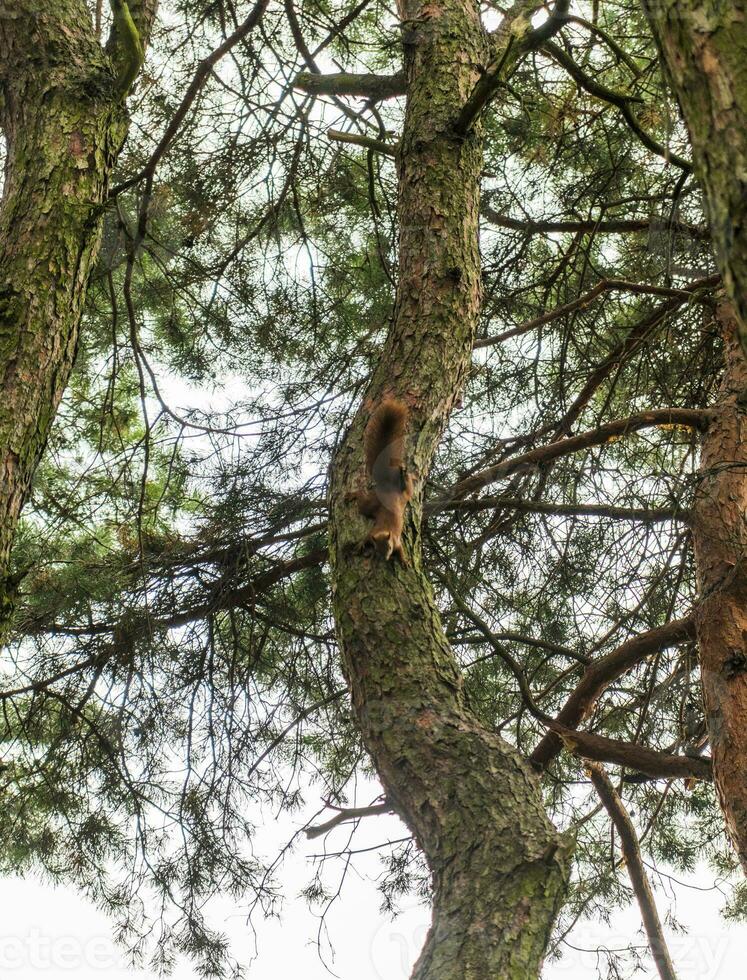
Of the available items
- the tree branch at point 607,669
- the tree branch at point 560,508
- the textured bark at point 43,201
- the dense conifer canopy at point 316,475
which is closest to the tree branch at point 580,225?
the dense conifer canopy at point 316,475

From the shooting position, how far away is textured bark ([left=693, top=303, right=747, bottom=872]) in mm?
2461

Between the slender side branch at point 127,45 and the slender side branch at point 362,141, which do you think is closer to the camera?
the slender side branch at point 127,45

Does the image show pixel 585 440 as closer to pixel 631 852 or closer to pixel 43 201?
pixel 631 852

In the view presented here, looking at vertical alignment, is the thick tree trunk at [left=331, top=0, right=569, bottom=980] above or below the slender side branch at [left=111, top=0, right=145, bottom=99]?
below

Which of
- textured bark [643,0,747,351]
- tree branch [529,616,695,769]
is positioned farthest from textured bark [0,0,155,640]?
tree branch [529,616,695,769]

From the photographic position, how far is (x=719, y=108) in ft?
2.60

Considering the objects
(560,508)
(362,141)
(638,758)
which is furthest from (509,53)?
(638,758)

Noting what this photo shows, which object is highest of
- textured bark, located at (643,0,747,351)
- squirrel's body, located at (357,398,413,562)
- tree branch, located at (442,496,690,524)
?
tree branch, located at (442,496,690,524)

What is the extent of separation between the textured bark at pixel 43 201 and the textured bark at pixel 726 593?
1508 millimetres

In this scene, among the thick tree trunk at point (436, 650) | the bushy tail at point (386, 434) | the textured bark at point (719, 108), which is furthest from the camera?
the bushy tail at point (386, 434)

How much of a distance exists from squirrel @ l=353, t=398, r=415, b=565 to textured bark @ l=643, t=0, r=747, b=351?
1253 mm

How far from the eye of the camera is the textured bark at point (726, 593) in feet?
8.07

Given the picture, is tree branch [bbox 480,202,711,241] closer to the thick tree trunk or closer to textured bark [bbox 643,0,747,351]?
the thick tree trunk

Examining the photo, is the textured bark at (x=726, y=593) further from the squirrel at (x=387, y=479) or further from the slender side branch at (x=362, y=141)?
the slender side branch at (x=362, y=141)
